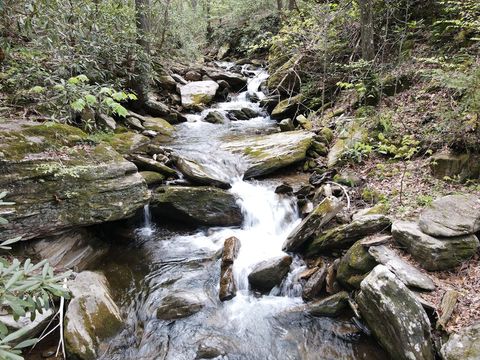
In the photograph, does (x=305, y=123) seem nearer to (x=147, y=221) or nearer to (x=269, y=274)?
(x=147, y=221)

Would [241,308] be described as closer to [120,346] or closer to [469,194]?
[120,346]

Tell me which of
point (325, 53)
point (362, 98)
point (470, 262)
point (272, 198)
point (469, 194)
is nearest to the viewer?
point (470, 262)

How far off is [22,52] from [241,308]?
537cm

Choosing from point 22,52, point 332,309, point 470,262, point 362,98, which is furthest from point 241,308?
point 362,98

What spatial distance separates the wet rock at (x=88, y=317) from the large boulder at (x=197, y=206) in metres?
1.99

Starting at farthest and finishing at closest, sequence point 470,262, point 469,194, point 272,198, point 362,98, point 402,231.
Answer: point 362,98 < point 272,198 < point 469,194 < point 402,231 < point 470,262

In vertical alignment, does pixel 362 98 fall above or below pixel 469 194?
above

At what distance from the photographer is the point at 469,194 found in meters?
4.48

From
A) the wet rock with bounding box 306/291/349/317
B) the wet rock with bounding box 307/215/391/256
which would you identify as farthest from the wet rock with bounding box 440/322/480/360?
the wet rock with bounding box 307/215/391/256

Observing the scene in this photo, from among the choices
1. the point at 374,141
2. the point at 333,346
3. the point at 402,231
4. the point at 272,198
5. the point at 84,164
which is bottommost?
the point at 333,346

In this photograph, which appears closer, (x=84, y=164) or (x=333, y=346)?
(x=333, y=346)

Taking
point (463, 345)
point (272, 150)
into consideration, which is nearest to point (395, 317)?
point (463, 345)

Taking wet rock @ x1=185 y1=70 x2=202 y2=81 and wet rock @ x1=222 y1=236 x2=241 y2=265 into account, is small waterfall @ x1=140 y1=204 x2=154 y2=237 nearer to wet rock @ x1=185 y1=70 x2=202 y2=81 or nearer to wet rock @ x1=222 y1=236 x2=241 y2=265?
wet rock @ x1=222 y1=236 x2=241 y2=265

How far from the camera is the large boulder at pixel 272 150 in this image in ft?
24.2
